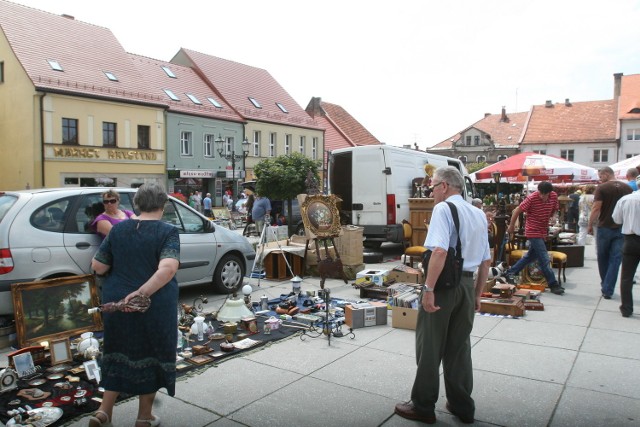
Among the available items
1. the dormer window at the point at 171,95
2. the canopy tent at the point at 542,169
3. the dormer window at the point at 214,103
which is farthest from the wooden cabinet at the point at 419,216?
the dormer window at the point at 214,103

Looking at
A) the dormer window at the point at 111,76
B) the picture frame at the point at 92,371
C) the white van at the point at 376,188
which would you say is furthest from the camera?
the dormer window at the point at 111,76

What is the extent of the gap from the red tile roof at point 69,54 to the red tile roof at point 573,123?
45402 mm

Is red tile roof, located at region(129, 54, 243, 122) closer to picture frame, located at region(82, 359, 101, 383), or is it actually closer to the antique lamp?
the antique lamp

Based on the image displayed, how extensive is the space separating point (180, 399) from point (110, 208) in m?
2.80

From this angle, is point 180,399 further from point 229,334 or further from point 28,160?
point 28,160

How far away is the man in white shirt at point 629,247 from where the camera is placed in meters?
6.55

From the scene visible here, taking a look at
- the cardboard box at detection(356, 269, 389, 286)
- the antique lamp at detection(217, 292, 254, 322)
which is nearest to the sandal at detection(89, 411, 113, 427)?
the antique lamp at detection(217, 292, 254, 322)

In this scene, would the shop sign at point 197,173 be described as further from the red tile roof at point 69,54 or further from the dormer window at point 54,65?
the dormer window at point 54,65

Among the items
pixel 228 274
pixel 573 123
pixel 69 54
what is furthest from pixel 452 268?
pixel 573 123

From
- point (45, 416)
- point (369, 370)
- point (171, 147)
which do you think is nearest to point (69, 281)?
point (45, 416)

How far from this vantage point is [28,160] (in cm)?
2506

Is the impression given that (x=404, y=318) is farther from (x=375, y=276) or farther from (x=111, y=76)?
(x=111, y=76)

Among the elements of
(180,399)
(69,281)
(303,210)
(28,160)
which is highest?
(28,160)

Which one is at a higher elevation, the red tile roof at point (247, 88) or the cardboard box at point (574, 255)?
the red tile roof at point (247, 88)
